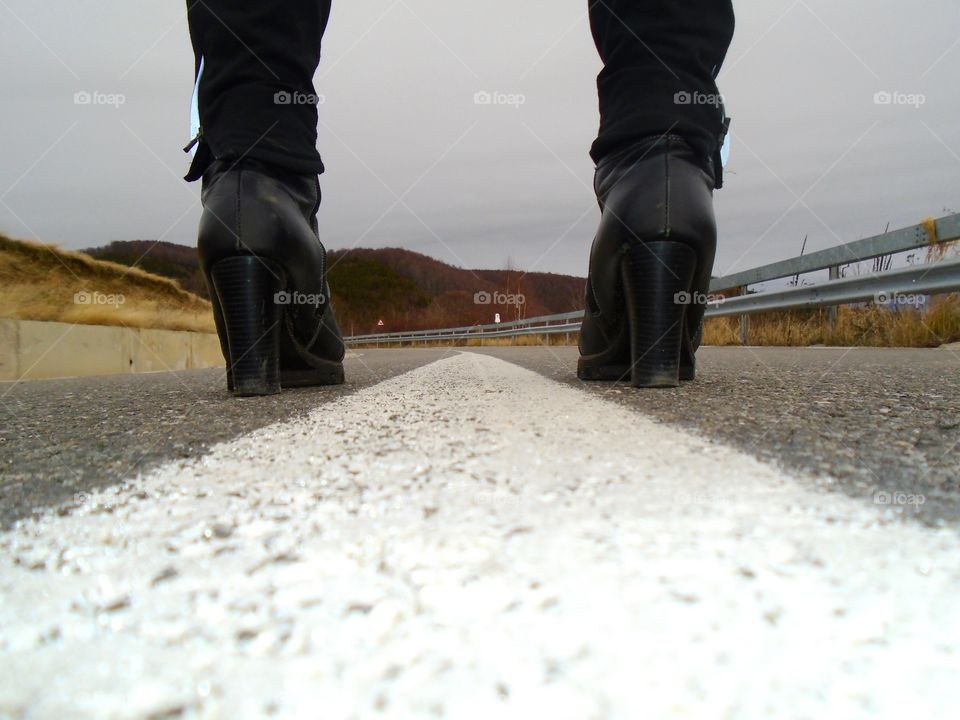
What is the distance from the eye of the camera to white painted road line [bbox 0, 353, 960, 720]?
0.28 metres

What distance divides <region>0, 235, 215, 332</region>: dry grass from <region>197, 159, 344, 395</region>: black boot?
4312mm

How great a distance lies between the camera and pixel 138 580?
1.33 ft

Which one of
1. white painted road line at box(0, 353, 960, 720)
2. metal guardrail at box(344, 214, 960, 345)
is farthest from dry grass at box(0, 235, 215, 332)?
metal guardrail at box(344, 214, 960, 345)

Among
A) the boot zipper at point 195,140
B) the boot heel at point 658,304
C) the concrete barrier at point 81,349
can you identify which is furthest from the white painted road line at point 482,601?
the concrete barrier at point 81,349

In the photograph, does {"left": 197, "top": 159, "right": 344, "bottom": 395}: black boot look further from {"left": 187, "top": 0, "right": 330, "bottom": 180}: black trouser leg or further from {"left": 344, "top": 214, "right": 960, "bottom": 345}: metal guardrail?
{"left": 344, "top": 214, "right": 960, "bottom": 345}: metal guardrail

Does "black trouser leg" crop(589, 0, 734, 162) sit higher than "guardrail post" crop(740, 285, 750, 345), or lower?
higher

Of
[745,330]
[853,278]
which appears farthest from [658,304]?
[745,330]

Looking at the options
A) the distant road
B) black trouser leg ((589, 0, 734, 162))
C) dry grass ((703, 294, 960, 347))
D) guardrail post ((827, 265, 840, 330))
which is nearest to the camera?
the distant road

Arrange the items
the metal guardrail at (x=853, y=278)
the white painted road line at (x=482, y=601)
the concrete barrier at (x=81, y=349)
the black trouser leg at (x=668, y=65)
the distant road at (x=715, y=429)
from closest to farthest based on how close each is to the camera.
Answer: the white painted road line at (x=482, y=601) < the distant road at (x=715, y=429) < the black trouser leg at (x=668, y=65) < the concrete barrier at (x=81, y=349) < the metal guardrail at (x=853, y=278)

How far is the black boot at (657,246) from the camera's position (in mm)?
1630

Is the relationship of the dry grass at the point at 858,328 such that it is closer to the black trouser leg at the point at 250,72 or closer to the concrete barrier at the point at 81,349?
the black trouser leg at the point at 250,72

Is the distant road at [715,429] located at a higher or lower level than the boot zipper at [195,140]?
lower

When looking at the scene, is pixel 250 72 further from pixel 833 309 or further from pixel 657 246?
pixel 833 309

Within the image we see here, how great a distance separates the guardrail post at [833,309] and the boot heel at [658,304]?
19.6ft
